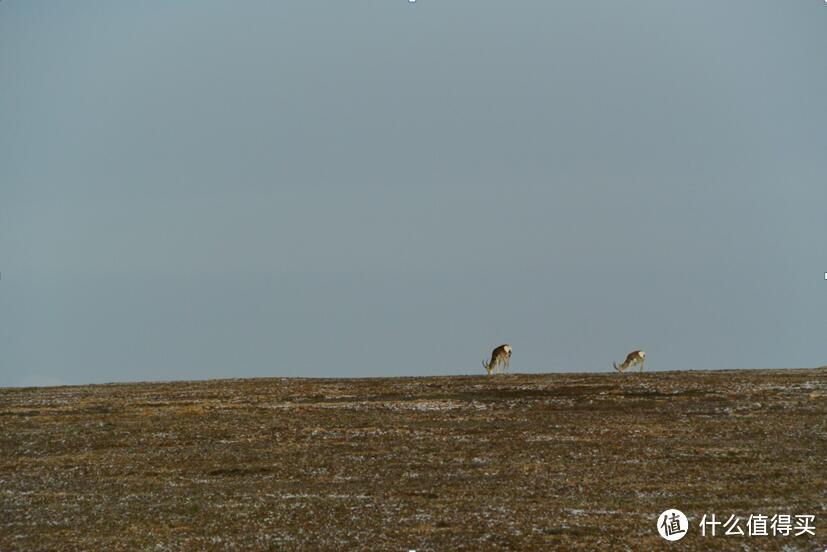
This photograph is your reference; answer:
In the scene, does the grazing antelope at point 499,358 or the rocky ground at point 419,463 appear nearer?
the rocky ground at point 419,463

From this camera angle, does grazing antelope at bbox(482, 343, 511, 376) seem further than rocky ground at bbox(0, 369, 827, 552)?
Yes

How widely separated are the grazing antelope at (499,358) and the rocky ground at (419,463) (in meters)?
Answer: 10.5

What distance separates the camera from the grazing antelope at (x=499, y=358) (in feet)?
226

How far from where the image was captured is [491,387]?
54.9 m

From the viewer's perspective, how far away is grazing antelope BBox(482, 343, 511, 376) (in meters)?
68.9

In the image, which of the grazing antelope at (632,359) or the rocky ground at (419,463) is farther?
the grazing antelope at (632,359)

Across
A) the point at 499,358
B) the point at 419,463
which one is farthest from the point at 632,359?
the point at 419,463

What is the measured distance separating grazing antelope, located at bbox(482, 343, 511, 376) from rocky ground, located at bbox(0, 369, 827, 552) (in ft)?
34.5

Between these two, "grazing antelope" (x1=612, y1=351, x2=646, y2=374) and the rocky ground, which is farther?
"grazing antelope" (x1=612, y1=351, x2=646, y2=374)

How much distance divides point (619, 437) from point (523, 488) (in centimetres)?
859

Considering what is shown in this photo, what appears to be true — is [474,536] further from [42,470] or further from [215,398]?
[215,398]

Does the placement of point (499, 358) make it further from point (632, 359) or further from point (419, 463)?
point (419, 463)

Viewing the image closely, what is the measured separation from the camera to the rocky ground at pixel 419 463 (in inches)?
1220

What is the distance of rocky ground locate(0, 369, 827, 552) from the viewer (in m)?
31.0
